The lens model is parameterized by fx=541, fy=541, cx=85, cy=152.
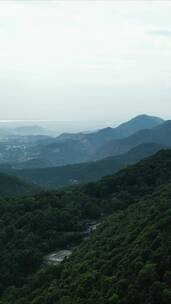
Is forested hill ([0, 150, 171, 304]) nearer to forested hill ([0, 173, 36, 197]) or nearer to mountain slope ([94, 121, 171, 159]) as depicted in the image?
forested hill ([0, 173, 36, 197])

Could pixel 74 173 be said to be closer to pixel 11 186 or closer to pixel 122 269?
pixel 11 186

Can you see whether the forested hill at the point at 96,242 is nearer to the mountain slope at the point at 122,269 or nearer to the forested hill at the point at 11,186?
the mountain slope at the point at 122,269

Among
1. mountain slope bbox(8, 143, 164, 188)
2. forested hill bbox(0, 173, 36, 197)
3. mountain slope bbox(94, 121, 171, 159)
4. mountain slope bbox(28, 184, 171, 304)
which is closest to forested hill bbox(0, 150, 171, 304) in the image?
mountain slope bbox(28, 184, 171, 304)

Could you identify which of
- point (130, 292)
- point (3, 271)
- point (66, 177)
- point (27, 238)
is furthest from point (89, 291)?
point (66, 177)

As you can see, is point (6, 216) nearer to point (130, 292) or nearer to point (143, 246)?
point (143, 246)

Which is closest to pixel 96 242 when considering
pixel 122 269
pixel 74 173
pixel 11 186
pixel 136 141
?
pixel 122 269
